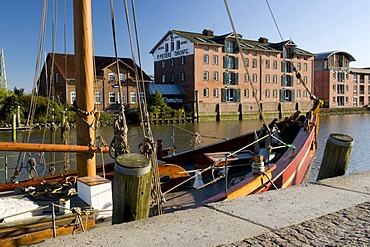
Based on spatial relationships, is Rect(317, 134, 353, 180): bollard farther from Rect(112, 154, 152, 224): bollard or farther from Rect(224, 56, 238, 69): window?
Rect(224, 56, 238, 69): window

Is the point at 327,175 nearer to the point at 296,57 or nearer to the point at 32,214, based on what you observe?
the point at 32,214

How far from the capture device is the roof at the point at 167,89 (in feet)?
154

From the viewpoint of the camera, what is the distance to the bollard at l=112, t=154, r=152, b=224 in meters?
3.54

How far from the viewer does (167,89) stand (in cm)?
4853

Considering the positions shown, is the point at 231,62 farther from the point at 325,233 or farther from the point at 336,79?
the point at 325,233

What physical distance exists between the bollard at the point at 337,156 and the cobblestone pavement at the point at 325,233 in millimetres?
2375

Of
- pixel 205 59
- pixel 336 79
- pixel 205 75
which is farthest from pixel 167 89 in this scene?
pixel 336 79

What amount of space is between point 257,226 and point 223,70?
48831 mm

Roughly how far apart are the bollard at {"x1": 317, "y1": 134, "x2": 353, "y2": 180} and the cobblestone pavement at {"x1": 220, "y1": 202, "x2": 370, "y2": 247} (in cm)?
238

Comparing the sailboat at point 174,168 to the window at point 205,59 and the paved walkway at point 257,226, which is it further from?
the window at point 205,59

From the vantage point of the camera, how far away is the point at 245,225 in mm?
3090

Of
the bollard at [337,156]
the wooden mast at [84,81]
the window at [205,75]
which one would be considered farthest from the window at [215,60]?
the wooden mast at [84,81]

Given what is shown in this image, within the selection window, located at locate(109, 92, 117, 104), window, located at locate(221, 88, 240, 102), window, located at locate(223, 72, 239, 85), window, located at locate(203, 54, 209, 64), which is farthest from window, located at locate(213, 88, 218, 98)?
window, located at locate(109, 92, 117, 104)

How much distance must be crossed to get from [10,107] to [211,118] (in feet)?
80.1
